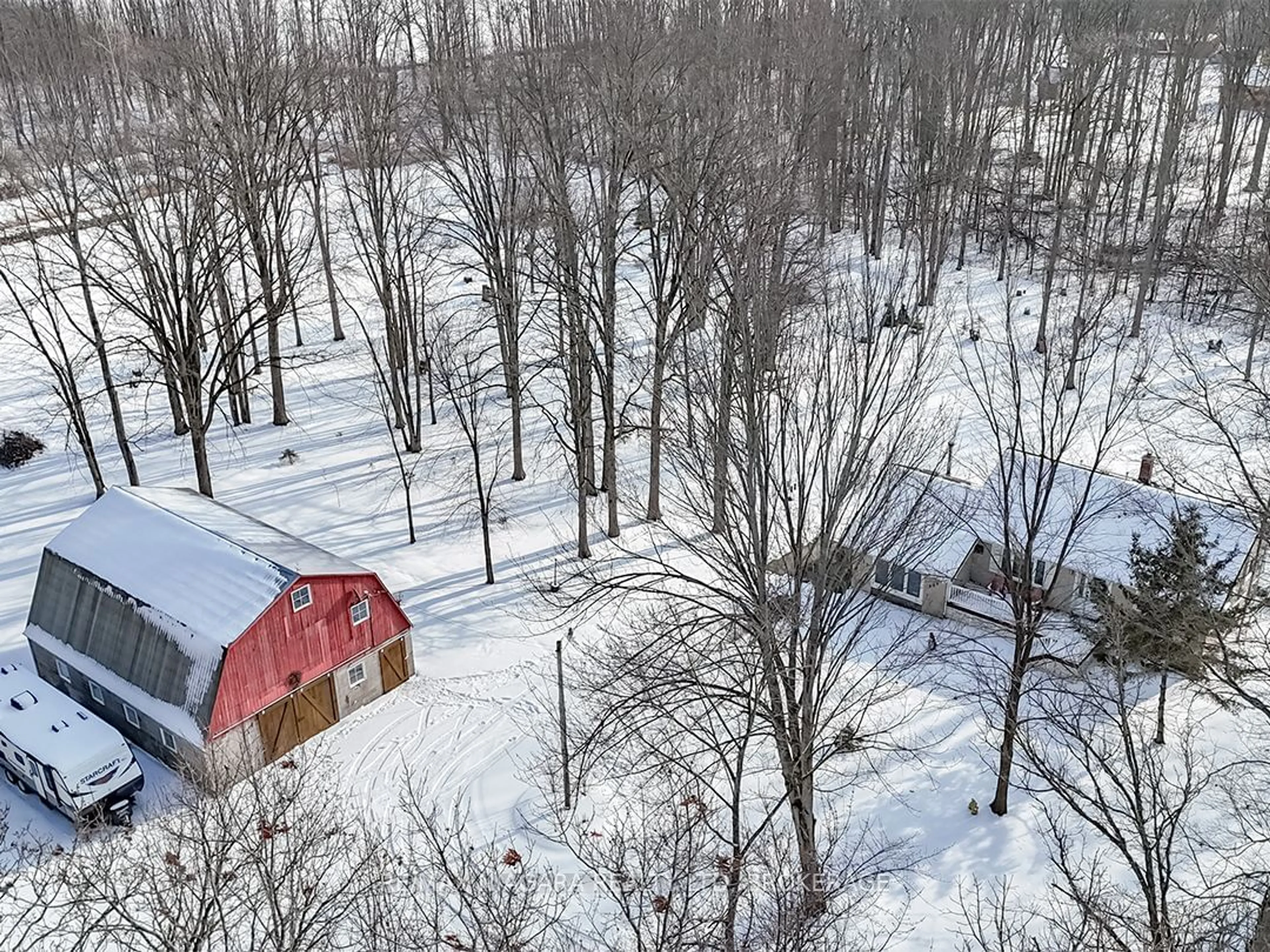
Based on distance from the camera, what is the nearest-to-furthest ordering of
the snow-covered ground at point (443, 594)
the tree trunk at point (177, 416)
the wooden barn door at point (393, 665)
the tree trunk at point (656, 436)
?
the snow-covered ground at point (443, 594), the wooden barn door at point (393, 665), the tree trunk at point (656, 436), the tree trunk at point (177, 416)

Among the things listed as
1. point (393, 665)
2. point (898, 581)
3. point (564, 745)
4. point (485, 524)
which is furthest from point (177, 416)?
point (898, 581)

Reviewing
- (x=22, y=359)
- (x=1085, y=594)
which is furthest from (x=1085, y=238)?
(x=22, y=359)

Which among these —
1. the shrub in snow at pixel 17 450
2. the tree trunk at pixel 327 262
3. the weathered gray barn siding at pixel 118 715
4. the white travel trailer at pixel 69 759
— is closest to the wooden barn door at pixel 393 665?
the weathered gray barn siding at pixel 118 715

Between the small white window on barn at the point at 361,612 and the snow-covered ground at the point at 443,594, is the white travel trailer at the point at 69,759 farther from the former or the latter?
the small white window on barn at the point at 361,612

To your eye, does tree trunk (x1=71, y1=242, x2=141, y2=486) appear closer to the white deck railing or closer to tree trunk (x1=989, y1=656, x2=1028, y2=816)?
the white deck railing

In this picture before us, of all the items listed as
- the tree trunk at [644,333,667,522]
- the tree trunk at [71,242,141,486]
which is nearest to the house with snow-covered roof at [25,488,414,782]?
the tree trunk at [71,242,141,486]
